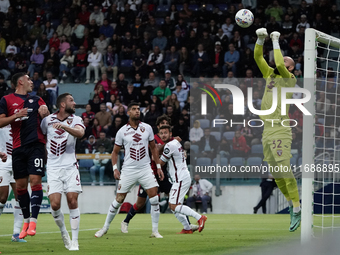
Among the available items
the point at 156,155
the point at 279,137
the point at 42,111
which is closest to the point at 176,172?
the point at 156,155

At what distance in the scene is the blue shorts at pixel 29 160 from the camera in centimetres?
785

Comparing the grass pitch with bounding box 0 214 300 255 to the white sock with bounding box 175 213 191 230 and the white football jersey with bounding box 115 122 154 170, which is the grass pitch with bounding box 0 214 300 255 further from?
the white football jersey with bounding box 115 122 154 170

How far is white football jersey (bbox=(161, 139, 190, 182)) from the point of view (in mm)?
9906

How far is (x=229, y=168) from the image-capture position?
17.4 meters

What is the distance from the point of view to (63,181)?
7.35 meters

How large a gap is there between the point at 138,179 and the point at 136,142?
65 centimetres

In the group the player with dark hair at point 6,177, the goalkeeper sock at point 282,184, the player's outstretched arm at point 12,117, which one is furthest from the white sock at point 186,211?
the player's outstretched arm at point 12,117

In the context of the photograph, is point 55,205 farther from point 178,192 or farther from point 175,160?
point 175,160

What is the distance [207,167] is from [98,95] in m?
5.48

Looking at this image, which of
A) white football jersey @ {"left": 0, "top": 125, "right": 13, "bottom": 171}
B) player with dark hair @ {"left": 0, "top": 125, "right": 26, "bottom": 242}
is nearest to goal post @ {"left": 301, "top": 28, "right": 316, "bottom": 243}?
player with dark hair @ {"left": 0, "top": 125, "right": 26, "bottom": 242}

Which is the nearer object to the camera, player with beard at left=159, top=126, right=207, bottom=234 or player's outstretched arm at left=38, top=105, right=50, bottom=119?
player's outstretched arm at left=38, top=105, right=50, bottom=119

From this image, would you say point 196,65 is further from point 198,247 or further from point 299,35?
point 198,247

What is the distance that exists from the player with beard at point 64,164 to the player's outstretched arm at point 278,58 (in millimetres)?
3105

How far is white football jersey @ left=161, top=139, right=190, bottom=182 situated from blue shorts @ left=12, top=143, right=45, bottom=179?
2600mm
